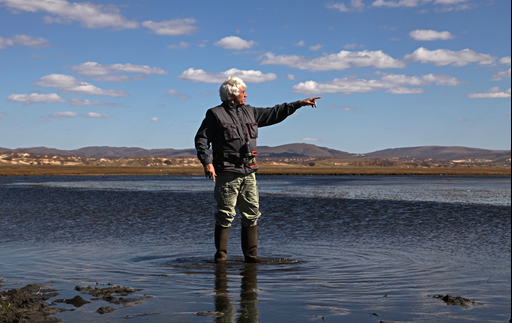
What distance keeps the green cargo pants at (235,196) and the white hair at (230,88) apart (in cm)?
107

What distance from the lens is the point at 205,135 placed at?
6609 millimetres

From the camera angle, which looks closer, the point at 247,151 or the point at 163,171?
the point at 247,151

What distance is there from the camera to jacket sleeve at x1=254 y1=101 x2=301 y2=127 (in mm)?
6930

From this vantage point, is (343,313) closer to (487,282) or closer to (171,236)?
(487,282)

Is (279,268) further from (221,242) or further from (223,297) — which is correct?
(223,297)

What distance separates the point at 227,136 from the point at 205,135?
0.99 feet

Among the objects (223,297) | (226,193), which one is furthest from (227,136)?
(223,297)

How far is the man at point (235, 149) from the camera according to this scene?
6.61 metres

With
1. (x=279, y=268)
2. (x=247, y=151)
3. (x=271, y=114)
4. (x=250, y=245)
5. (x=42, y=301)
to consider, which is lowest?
(x=279, y=268)

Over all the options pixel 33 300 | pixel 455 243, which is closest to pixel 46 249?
pixel 33 300

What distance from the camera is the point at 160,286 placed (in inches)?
212

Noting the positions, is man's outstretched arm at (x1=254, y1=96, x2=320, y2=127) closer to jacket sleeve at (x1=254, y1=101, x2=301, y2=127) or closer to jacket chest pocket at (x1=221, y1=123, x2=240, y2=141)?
jacket sleeve at (x1=254, y1=101, x2=301, y2=127)

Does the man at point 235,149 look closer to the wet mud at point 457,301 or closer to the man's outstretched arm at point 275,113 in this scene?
the man's outstretched arm at point 275,113

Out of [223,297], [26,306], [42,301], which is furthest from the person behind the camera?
[223,297]
